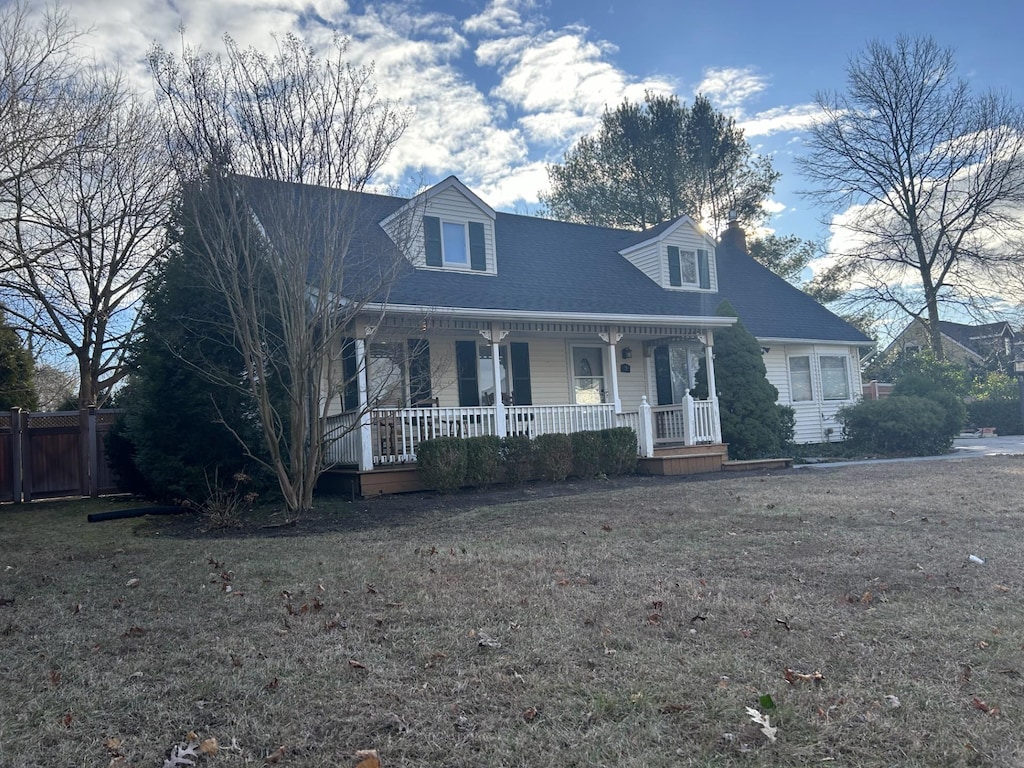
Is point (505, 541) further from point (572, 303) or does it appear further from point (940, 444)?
point (940, 444)

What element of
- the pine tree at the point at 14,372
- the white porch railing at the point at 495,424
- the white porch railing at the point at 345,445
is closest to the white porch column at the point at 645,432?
the white porch railing at the point at 495,424

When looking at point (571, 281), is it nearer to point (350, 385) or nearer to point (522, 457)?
point (522, 457)

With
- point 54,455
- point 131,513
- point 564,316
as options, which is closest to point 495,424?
point 564,316

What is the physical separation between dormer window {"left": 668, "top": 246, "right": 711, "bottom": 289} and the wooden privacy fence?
12.8m

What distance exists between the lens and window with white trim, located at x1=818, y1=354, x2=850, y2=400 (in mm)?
20078

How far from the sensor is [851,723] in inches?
107

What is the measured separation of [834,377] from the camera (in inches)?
800

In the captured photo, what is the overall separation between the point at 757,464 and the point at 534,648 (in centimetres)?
1221

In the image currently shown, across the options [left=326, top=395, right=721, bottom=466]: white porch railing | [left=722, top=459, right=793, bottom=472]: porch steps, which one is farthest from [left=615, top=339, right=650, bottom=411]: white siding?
[left=722, top=459, right=793, bottom=472]: porch steps

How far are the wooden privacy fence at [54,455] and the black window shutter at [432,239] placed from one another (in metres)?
6.48

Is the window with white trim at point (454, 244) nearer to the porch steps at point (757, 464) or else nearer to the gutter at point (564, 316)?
the gutter at point (564, 316)

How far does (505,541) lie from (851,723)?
4296 millimetres

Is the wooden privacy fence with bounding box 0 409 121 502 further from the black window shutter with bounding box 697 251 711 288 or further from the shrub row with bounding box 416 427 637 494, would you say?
the black window shutter with bounding box 697 251 711 288

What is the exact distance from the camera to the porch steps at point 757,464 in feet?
47.9
